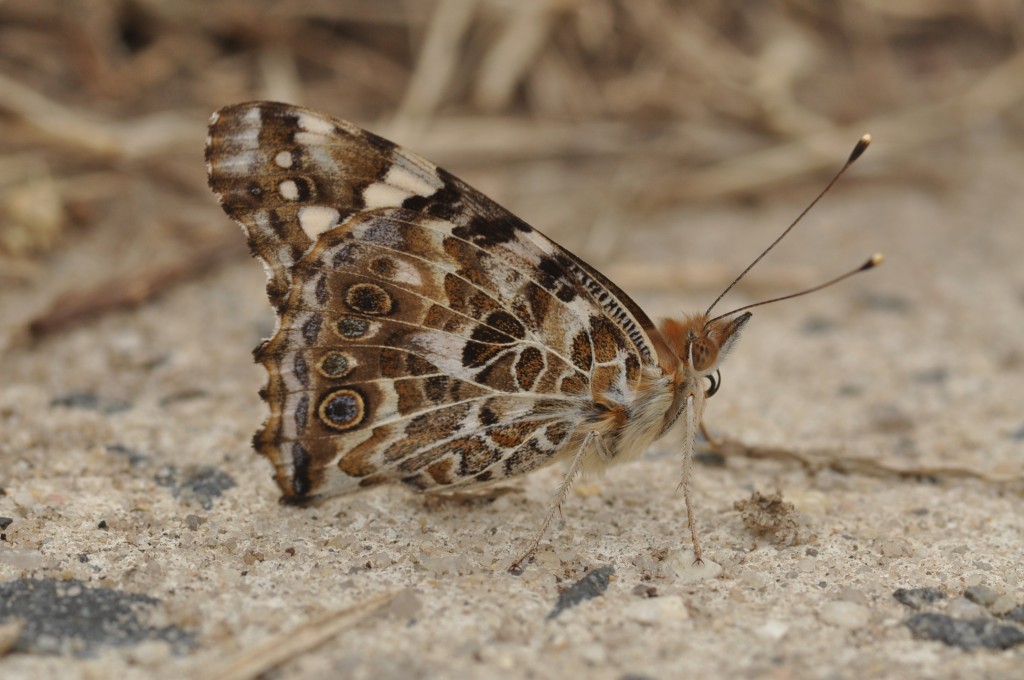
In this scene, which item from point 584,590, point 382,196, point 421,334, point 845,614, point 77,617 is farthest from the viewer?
point 421,334

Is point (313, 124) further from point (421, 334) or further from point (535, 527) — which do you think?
point (535, 527)

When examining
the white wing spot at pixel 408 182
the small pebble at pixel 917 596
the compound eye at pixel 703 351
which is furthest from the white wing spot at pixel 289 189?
the small pebble at pixel 917 596

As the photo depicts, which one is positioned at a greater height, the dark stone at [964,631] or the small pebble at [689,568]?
the small pebble at [689,568]

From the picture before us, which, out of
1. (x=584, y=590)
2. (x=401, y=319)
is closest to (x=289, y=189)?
(x=401, y=319)

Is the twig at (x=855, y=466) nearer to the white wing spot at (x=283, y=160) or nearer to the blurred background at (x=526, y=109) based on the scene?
the blurred background at (x=526, y=109)

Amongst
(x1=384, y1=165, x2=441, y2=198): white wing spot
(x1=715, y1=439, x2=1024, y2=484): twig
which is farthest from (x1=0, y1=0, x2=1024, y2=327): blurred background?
(x1=384, y1=165, x2=441, y2=198): white wing spot

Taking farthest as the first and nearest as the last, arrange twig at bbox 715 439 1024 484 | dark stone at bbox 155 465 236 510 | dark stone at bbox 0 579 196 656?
twig at bbox 715 439 1024 484
dark stone at bbox 155 465 236 510
dark stone at bbox 0 579 196 656

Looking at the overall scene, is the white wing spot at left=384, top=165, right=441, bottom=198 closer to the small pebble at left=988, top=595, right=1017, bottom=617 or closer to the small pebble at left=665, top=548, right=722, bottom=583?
the small pebble at left=665, top=548, right=722, bottom=583
